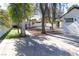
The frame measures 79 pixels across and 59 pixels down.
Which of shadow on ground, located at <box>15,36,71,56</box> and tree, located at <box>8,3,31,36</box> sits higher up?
tree, located at <box>8,3,31,36</box>

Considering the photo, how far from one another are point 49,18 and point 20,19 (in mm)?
686

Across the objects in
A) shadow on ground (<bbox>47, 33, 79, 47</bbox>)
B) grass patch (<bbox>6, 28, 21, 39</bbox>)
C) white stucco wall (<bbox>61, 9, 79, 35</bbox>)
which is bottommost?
shadow on ground (<bbox>47, 33, 79, 47</bbox>)

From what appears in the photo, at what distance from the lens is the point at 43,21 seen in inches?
142

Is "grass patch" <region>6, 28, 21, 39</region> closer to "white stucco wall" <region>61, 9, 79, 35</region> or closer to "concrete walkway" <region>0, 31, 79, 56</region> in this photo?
"concrete walkway" <region>0, 31, 79, 56</region>

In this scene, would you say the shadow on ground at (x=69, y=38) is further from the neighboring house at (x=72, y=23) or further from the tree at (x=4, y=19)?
the tree at (x=4, y=19)

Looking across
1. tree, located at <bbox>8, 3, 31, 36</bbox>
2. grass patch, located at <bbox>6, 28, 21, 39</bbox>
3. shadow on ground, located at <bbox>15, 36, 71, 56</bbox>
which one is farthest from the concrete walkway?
tree, located at <bbox>8, 3, 31, 36</bbox>

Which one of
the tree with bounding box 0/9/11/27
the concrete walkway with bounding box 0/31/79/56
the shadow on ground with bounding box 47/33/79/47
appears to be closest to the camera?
the concrete walkway with bounding box 0/31/79/56

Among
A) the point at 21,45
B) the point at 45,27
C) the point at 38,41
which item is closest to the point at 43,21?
the point at 45,27

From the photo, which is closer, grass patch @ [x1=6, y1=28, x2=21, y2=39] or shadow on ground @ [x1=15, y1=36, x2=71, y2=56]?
shadow on ground @ [x1=15, y1=36, x2=71, y2=56]

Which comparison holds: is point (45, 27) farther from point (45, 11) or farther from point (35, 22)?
point (45, 11)

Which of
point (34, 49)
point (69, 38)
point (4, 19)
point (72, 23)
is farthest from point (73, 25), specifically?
point (4, 19)

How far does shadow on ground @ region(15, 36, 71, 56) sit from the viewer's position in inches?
130

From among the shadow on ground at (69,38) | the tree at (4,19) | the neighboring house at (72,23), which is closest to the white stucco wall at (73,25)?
the neighboring house at (72,23)

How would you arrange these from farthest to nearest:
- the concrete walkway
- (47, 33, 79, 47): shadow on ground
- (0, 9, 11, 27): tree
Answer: (47, 33, 79, 47): shadow on ground → (0, 9, 11, 27): tree → the concrete walkway
